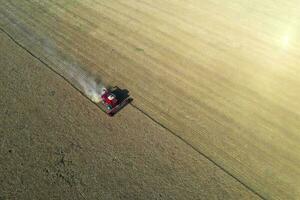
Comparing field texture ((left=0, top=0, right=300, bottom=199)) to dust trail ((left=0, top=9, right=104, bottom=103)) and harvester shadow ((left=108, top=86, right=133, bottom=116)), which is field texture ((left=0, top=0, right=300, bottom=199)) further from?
harvester shadow ((left=108, top=86, right=133, bottom=116))

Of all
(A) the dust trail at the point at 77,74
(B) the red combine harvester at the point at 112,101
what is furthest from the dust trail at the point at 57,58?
(B) the red combine harvester at the point at 112,101

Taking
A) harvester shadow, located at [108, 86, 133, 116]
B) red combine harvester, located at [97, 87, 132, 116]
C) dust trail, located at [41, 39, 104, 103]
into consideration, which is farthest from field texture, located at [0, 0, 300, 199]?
red combine harvester, located at [97, 87, 132, 116]

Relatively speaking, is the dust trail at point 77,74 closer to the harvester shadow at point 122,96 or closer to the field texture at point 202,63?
the field texture at point 202,63

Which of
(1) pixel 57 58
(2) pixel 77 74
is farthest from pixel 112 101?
(1) pixel 57 58

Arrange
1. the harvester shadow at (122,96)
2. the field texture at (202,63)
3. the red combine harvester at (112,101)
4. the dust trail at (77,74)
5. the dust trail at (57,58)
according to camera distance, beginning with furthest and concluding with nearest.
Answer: the dust trail at (57,58) → the dust trail at (77,74) → the harvester shadow at (122,96) → the red combine harvester at (112,101) → the field texture at (202,63)

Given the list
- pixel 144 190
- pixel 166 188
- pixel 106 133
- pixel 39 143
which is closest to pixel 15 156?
pixel 39 143

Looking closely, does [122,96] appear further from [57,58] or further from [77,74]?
[57,58]
